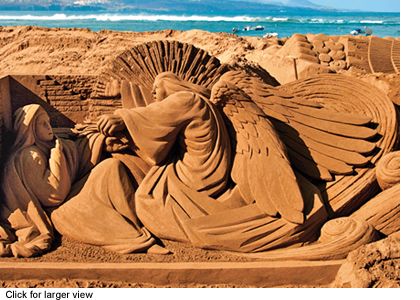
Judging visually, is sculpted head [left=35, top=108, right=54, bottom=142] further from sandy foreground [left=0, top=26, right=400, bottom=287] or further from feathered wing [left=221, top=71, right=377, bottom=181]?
feathered wing [left=221, top=71, right=377, bottom=181]

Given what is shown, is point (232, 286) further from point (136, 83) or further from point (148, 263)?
point (136, 83)

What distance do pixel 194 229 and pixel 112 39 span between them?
4752 millimetres

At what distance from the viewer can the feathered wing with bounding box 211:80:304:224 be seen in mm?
4305

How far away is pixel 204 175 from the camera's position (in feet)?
14.3

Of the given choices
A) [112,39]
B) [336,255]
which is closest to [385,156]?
[336,255]

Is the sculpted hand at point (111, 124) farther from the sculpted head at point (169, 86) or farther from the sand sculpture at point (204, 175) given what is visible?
the sculpted head at point (169, 86)

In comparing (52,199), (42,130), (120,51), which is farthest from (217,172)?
(120,51)

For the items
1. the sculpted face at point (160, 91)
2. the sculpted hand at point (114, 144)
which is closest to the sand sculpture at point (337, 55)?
the sculpted face at point (160, 91)

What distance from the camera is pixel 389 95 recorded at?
4773 mm

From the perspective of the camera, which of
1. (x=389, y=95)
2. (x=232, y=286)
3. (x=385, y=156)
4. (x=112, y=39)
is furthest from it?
(x=112, y=39)

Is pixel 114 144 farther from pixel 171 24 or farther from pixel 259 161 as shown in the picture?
pixel 171 24

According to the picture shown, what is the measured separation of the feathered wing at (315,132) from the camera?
4527 millimetres

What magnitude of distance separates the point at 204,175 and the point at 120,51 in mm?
3895

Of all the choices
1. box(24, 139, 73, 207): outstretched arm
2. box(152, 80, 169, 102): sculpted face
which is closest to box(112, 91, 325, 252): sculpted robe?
box(152, 80, 169, 102): sculpted face
